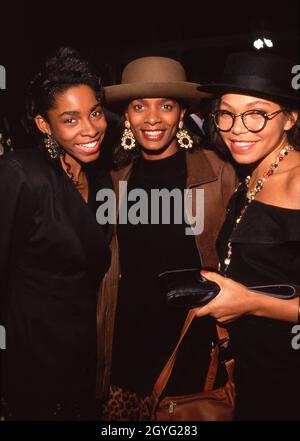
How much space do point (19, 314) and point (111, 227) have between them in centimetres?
79

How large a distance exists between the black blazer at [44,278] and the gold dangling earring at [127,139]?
0.65 metres

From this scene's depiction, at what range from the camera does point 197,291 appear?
1.92m

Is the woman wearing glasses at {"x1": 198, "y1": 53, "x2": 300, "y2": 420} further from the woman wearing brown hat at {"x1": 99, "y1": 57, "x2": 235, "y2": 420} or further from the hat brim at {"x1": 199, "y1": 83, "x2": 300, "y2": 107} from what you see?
the woman wearing brown hat at {"x1": 99, "y1": 57, "x2": 235, "y2": 420}

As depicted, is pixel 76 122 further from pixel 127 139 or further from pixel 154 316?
pixel 154 316

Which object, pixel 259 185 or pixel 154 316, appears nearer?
pixel 259 185

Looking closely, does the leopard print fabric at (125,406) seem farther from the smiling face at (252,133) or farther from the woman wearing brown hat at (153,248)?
the smiling face at (252,133)

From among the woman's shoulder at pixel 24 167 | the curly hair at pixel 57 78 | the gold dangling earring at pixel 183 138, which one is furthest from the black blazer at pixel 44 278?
the gold dangling earring at pixel 183 138

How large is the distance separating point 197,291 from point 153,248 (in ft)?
2.04

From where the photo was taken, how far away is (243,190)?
7.22 ft

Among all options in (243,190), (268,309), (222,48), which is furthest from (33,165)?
(222,48)

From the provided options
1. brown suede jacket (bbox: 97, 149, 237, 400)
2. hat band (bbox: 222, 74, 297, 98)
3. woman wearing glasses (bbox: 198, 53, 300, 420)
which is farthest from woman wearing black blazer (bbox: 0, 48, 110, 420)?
hat band (bbox: 222, 74, 297, 98)

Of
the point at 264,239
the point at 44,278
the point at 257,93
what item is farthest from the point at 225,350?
the point at 257,93
